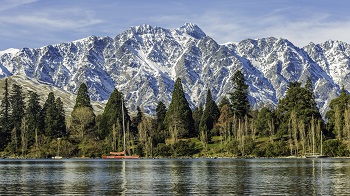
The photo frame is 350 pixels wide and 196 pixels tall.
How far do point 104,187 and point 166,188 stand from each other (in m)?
7.46

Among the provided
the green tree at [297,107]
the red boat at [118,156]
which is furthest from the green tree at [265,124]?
the red boat at [118,156]

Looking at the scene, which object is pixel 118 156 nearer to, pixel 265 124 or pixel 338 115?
pixel 265 124

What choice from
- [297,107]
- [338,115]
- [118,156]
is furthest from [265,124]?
[118,156]

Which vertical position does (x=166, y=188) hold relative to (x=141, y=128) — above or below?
below

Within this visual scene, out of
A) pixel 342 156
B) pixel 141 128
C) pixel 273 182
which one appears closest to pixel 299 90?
pixel 342 156

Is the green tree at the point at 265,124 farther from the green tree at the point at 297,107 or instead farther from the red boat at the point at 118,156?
the red boat at the point at 118,156

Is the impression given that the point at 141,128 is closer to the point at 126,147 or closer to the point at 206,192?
the point at 126,147

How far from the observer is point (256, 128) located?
198 metres

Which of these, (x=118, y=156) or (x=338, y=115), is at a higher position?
(x=338, y=115)

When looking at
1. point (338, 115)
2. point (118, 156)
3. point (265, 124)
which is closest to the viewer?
point (338, 115)

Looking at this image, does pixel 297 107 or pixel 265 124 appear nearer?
pixel 297 107

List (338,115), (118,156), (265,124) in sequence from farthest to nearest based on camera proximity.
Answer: (265,124), (118,156), (338,115)

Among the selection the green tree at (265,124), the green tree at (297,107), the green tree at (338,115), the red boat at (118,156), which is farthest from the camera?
the green tree at (265,124)

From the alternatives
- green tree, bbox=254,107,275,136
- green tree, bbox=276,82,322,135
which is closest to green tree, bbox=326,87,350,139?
green tree, bbox=276,82,322,135
